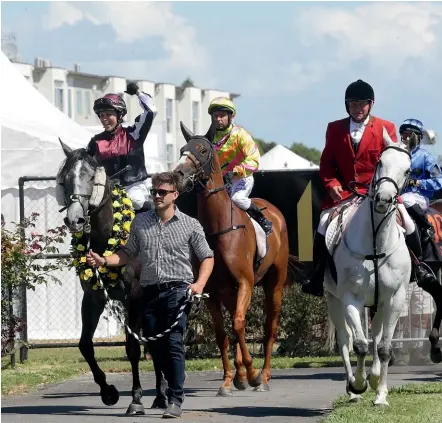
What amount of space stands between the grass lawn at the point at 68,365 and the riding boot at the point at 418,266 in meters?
4.17

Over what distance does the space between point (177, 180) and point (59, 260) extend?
294 inches

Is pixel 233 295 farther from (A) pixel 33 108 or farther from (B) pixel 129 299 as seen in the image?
(A) pixel 33 108

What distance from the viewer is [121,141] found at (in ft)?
43.7

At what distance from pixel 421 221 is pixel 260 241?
189 cm

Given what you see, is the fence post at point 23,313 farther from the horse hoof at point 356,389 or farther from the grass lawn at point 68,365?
the horse hoof at point 356,389

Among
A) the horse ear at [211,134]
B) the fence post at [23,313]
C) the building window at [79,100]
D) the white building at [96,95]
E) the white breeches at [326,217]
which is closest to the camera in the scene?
the white breeches at [326,217]

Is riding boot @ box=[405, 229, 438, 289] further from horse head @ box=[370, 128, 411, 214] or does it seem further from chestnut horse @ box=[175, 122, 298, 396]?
chestnut horse @ box=[175, 122, 298, 396]

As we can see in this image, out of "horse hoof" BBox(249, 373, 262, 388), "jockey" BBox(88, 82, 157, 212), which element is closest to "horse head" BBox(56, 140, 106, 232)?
"jockey" BBox(88, 82, 157, 212)

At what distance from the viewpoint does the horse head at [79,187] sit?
469 inches

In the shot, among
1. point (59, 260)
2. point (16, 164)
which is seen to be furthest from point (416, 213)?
point (16, 164)

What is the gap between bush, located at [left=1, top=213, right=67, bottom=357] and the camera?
1811 cm

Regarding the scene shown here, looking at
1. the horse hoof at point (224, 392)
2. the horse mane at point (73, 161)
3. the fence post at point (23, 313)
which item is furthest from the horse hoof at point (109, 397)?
the fence post at point (23, 313)

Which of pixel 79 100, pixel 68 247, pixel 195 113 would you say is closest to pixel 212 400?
pixel 68 247

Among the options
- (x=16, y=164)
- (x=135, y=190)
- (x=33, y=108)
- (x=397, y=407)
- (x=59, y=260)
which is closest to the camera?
(x=397, y=407)
